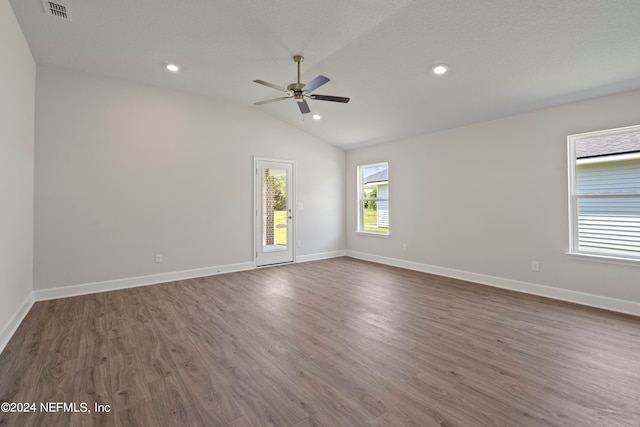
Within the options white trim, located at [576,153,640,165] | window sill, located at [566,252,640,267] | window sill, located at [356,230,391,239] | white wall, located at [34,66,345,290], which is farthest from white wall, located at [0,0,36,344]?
white trim, located at [576,153,640,165]

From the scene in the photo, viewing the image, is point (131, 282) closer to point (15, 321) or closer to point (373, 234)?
point (15, 321)

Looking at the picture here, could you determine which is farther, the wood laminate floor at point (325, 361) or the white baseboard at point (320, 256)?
the white baseboard at point (320, 256)

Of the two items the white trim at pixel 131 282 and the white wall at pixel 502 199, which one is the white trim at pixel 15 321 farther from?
the white wall at pixel 502 199

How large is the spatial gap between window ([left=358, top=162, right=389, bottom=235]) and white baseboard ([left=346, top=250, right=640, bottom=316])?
2.90 feet

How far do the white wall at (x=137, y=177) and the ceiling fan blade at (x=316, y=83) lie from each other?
105 inches

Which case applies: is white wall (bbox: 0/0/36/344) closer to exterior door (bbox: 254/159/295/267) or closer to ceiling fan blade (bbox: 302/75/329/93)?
ceiling fan blade (bbox: 302/75/329/93)

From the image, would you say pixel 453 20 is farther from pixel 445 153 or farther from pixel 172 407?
pixel 172 407

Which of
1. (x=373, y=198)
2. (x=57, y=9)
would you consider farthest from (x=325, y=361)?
(x=373, y=198)

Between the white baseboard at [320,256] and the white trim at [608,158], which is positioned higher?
the white trim at [608,158]

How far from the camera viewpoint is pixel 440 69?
348 centimetres

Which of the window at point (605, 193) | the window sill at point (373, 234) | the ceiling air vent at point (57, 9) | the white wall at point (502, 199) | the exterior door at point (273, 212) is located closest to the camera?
the ceiling air vent at point (57, 9)

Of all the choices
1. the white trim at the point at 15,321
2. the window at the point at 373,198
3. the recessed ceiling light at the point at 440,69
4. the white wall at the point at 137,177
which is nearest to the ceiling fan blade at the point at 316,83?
the recessed ceiling light at the point at 440,69

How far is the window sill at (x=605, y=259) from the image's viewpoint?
11.1 feet

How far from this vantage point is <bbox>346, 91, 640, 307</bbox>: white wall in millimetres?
3670
